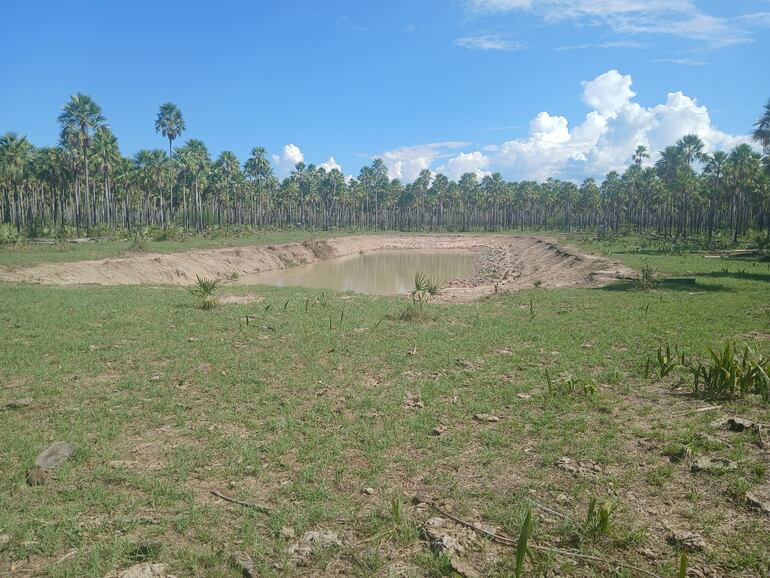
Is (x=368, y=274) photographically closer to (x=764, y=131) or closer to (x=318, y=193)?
(x=764, y=131)

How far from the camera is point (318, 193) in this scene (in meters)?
103

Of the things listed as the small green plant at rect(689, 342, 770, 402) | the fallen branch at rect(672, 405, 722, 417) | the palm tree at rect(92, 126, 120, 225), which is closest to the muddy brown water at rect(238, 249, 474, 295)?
the small green plant at rect(689, 342, 770, 402)

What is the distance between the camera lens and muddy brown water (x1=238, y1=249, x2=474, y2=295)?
3136 centimetres

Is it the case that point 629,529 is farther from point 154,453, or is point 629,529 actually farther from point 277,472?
point 154,453

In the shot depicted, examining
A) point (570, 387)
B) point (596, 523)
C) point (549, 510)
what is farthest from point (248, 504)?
point (570, 387)

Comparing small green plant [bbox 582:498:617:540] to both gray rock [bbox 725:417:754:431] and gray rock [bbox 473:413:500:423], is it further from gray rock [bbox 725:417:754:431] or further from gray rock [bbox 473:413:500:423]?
gray rock [bbox 725:417:754:431]

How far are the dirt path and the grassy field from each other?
11.5 metres

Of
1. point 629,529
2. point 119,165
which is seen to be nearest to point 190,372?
point 629,529

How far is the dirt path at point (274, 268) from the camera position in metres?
23.7

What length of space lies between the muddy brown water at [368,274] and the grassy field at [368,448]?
15.3 m

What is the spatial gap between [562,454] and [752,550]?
2107mm

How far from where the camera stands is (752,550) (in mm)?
3998

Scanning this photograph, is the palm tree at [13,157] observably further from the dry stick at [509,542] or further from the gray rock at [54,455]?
the dry stick at [509,542]

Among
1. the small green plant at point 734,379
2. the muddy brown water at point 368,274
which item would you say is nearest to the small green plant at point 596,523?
the small green plant at point 734,379
